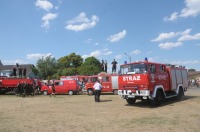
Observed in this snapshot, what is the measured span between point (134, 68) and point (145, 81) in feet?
4.08

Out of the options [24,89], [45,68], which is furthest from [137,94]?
[45,68]

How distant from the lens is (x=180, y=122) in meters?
12.2

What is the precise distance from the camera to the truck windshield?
17.9 metres

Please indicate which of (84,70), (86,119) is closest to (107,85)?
(86,119)

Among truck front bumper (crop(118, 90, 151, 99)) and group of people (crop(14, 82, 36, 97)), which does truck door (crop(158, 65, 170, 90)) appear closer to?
truck front bumper (crop(118, 90, 151, 99))

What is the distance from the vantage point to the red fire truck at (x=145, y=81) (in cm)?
1772

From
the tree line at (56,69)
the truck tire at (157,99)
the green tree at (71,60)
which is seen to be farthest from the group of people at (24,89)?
the green tree at (71,60)

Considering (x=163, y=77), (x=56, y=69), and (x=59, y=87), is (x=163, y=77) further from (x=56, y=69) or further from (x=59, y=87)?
(x=56, y=69)

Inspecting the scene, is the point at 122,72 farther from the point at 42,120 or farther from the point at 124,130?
the point at 124,130

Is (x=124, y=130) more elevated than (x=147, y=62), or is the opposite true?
(x=147, y=62)

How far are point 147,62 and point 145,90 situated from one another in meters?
1.79

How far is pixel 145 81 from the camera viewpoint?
17.5 meters

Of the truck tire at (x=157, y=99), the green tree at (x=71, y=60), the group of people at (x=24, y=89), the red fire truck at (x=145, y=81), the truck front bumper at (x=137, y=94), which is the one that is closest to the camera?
the truck front bumper at (x=137, y=94)

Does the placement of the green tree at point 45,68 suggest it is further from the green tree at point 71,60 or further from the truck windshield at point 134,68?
the truck windshield at point 134,68
